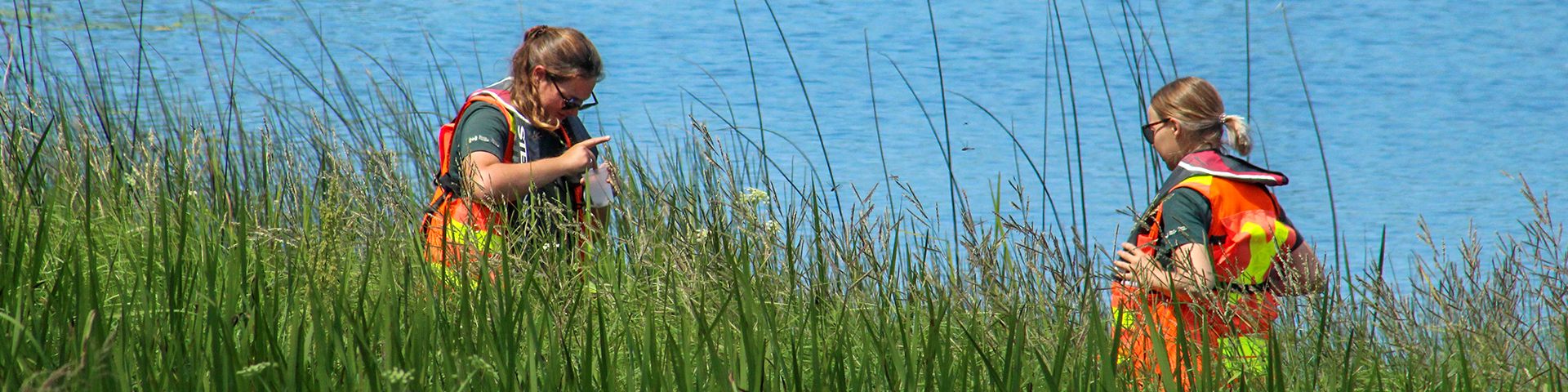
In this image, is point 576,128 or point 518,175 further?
point 576,128

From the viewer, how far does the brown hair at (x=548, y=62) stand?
105 inches

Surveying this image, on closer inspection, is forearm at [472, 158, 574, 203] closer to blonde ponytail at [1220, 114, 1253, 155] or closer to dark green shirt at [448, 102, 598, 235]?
dark green shirt at [448, 102, 598, 235]

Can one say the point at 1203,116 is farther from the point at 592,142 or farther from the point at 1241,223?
the point at 592,142

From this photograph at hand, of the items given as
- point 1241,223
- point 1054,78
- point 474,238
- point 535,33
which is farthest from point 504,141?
point 1054,78

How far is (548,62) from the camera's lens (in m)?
2.66

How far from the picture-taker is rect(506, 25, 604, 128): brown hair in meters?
2.66

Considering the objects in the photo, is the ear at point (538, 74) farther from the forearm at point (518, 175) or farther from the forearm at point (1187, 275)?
the forearm at point (1187, 275)

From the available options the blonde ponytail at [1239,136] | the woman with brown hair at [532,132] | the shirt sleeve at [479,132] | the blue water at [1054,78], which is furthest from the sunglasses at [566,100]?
the blue water at [1054,78]

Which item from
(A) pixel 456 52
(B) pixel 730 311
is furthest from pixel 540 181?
(A) pixel 456 52

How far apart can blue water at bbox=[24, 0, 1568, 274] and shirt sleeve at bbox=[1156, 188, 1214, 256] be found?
161 inches

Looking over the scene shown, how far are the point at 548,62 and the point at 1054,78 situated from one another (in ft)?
33.4

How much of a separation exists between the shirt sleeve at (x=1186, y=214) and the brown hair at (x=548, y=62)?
48.7 inches

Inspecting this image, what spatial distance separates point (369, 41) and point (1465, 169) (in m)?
10.8

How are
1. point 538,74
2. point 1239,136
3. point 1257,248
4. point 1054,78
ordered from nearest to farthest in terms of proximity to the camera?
point 1257,248 < point 1239,136 < point 538,74 < point 1054,78
